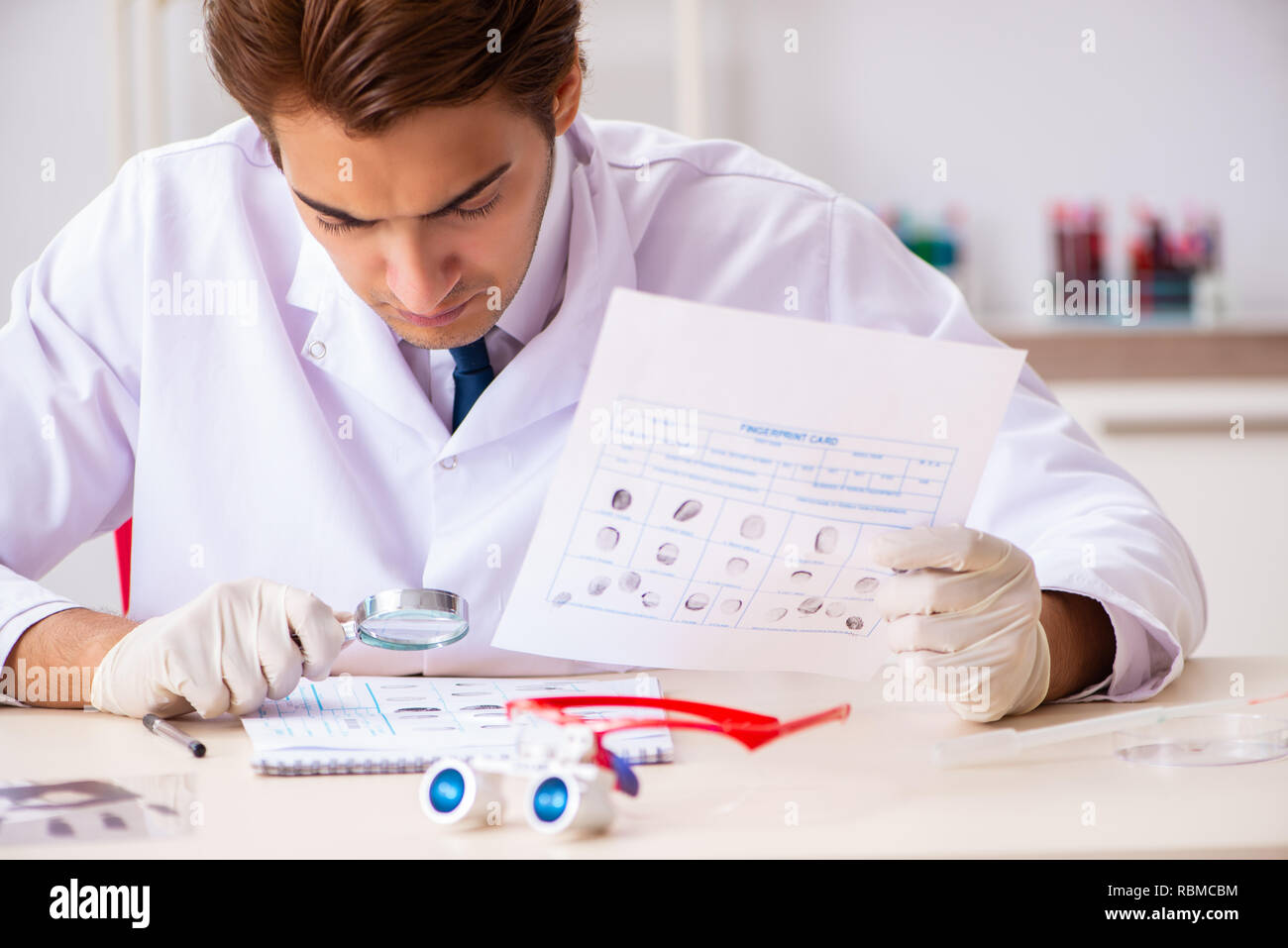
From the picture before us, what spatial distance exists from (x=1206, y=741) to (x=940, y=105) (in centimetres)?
260

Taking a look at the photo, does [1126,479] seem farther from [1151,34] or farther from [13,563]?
[1151,34]

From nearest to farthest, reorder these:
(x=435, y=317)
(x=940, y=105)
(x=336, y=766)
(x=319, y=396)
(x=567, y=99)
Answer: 1. (x=336, y=766)
2. (x=435, y=317)
3. (x=567, y=99)
4. (x=319, y=396)
5. (x=940, y=105)

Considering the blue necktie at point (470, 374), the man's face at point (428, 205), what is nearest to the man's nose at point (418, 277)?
the man's face at point (428, 205)

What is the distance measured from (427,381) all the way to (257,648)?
46 centimetres

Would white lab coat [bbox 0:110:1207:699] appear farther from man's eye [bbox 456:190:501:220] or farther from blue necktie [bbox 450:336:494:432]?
man's eye [bbox 456:190:501:220]

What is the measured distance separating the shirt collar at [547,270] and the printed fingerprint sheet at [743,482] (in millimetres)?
449

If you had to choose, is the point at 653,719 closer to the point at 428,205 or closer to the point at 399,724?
the point at 399,724

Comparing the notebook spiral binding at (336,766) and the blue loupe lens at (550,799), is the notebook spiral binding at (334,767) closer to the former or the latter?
the notebook spiral binding at (336,766)

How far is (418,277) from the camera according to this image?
1.02 meters

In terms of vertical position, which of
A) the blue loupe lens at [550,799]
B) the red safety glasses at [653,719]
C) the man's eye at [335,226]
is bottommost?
the red safety glasses at [653,719]

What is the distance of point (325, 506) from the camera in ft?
4.21

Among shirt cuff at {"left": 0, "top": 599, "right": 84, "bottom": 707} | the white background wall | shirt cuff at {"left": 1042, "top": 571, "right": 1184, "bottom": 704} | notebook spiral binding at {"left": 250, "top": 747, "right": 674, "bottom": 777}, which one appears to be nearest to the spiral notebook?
notebook spiral binding at {"left": 250, "top": 747, "right": 674, "bottom": 777}

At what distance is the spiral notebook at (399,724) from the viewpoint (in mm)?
774

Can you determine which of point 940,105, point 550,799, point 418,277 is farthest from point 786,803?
point 940,105
